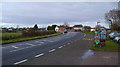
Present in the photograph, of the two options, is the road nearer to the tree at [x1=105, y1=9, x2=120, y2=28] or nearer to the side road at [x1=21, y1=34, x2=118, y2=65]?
the side road at [x1=21, y1=34, x2=118, y2=65]

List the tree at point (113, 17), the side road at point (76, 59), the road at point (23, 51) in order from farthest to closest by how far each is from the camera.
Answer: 1. the tree at point (113, 17)
2. the road at point (23, 51)
3. the side road at point (76, 59)

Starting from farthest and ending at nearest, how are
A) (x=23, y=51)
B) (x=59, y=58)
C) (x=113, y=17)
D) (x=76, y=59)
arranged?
(x=113, y=17) < (x=23, y=51) < (x=59, y=58) < (x=76, y=59)

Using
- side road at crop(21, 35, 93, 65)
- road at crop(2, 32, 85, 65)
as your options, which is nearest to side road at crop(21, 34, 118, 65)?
side road at crop(21, 35, 93, 65)

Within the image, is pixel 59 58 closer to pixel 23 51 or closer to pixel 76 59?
pixel 76 59

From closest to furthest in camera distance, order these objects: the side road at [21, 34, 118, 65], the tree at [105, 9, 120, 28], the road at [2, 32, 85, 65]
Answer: the side road at [21, 34, 118, 65], the road at [2, 32, 85, 65], the tree at [105, 9, 120, 28]

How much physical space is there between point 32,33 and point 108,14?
33.7m

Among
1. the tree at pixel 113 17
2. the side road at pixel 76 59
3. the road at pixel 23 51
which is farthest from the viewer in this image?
the tree at pixel 113 17

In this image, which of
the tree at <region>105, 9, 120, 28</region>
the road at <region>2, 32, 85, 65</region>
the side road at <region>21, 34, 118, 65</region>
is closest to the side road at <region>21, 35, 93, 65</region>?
the side road at <region>21, 34, 118, 65</region>

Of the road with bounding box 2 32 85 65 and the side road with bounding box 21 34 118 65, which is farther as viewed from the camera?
the road with bounding box 2 32 85 65

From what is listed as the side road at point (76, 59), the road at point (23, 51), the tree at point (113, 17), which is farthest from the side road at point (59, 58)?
the tree at point (113, 17)

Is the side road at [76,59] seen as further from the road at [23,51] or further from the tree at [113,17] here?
the tree at [113,17]

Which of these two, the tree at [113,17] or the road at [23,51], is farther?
the tree at [113,17]

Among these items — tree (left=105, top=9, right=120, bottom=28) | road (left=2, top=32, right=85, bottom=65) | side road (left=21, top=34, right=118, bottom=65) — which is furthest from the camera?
tree (left=105, top=9, right=120, bottom=28)

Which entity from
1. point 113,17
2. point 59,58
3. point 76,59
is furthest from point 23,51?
point 113,17
